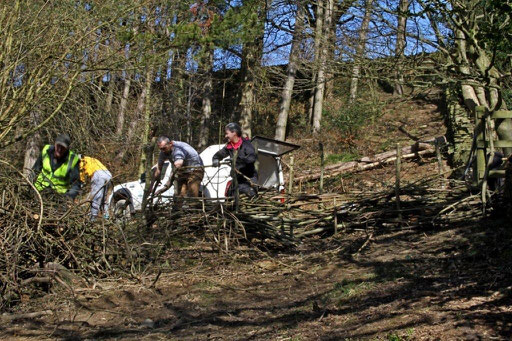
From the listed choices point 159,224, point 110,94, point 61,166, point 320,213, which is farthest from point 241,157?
point 110,94

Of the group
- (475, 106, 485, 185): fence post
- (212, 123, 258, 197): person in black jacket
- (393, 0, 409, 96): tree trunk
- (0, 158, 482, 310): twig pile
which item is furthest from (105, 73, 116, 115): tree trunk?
(475, 106, 485, 185): fence post

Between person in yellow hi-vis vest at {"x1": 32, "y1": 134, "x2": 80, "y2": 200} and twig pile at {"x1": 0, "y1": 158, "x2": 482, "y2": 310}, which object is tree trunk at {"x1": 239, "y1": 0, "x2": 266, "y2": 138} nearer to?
twig pile at {"x1": 0, "y1": 158, "x2": 482, "y2": 310}

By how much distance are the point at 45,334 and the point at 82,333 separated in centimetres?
33

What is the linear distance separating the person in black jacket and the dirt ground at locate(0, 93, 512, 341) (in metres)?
0.95

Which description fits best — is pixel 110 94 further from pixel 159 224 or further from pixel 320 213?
pixel 320 213

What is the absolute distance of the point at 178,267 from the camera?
24.1 ft

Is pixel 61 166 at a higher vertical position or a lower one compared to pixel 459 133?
lower

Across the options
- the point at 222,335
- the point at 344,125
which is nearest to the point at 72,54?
the point at 222,335

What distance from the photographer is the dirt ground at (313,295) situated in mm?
4684

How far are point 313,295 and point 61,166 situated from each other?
4.13 meters

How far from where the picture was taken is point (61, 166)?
851cm

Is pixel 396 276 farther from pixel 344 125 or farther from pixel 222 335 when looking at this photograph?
pixel 344 125

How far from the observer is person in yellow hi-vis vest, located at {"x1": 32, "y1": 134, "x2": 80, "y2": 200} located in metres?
8.41

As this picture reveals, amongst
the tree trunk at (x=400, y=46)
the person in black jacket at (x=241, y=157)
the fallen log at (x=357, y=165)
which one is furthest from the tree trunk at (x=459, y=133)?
the person in black jacket at (x=241, y=157)
